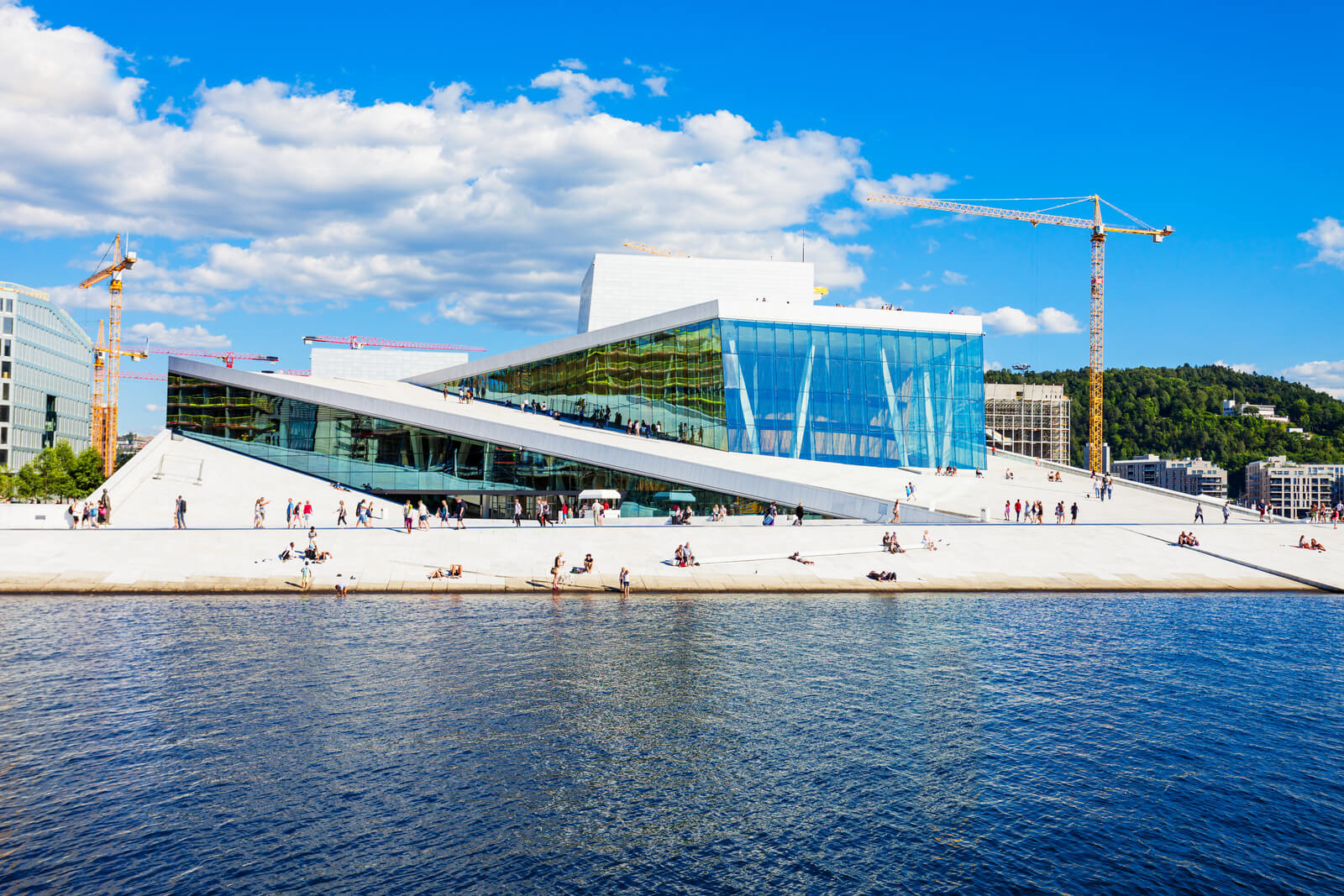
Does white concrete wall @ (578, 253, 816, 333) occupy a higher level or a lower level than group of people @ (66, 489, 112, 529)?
higher

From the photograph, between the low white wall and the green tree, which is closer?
the low white wall

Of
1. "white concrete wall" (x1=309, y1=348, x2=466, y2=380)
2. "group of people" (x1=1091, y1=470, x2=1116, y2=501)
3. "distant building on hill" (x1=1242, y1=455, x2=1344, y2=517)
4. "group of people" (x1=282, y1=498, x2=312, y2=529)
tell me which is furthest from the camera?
"distant building on hill" (x1=1242, y1=455, x2=1344, y2=517)

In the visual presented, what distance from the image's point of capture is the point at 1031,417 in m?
145

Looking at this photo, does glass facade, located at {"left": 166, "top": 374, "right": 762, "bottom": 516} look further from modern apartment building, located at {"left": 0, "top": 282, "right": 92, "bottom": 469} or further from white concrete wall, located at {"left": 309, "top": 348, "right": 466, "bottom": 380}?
modern apartment building, located at {"left": 0, "top": 282, "right": 92, "bottom": 469}

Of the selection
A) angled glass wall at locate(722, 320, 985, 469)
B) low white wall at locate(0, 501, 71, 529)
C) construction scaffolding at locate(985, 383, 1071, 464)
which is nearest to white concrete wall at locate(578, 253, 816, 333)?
angled glass wall at locate(722, 320, 985, 469)

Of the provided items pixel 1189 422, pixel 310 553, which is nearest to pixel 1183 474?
pixel 1189 422

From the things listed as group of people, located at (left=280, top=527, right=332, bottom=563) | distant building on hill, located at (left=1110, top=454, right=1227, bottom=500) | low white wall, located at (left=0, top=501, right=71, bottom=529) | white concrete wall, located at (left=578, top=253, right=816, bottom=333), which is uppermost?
white concrete wall, located at (left=578, top=253, right=816, bottom=333)

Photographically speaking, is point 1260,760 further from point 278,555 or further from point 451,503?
point 451,503

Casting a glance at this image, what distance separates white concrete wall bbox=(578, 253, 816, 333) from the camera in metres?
65.8

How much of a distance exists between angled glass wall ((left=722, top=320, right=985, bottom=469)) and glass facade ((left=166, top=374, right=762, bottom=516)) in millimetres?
10349

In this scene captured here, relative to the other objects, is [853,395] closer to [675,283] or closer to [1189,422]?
[675,283]

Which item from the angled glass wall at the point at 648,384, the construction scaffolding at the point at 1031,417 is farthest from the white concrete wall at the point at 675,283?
the construction scaffolding at the point at 1031,417

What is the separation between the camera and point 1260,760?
15.5 meters

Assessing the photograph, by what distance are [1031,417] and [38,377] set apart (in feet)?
427
